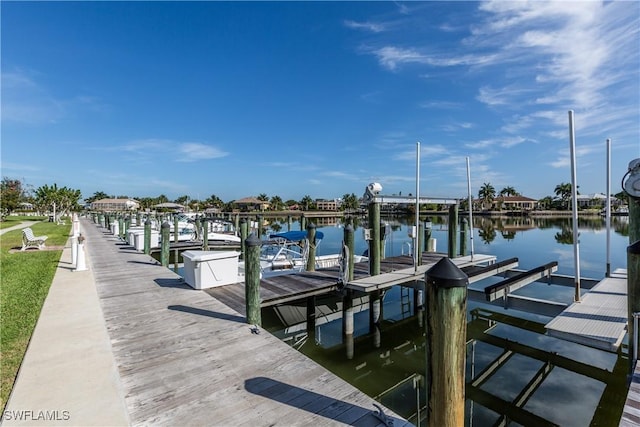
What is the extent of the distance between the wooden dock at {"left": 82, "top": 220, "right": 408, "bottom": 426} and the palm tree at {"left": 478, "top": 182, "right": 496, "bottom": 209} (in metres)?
107

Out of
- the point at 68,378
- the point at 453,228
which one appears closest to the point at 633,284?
the point at 68,378

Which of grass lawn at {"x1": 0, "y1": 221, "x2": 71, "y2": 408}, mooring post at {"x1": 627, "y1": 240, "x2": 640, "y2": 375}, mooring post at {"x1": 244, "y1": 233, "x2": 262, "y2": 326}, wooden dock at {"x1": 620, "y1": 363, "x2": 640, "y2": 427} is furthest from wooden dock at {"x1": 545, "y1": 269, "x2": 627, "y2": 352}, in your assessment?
grass lawn at {"x1": 0, "y1": 221, "x2": 71, "y2": 408}

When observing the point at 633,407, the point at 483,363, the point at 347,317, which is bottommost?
the point at 483,363

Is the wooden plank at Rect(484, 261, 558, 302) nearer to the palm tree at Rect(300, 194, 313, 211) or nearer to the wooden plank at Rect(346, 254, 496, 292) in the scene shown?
the wooden plank at Rect(346, 254, 496, 292)

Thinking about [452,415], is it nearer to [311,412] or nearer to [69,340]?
[311,412]

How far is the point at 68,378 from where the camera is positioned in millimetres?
3619

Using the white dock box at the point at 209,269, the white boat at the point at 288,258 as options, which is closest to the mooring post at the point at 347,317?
the white dock box at the point at 209,269

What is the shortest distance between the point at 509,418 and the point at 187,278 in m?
7.13

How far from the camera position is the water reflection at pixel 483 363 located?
5285mm

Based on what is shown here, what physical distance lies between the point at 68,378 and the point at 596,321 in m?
7.20

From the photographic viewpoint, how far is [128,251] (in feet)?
47.8

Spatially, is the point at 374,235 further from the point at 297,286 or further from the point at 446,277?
the point at 446,277

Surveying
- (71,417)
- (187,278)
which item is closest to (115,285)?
(187,278)

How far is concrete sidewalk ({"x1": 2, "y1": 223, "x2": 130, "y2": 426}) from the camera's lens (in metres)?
3.00
